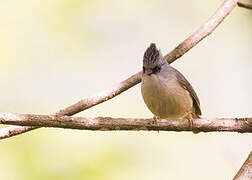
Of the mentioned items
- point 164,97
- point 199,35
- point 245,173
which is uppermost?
point 199,35

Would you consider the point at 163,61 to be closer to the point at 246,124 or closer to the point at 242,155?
the point at 246,124

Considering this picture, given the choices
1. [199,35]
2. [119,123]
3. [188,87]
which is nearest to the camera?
[119,123]

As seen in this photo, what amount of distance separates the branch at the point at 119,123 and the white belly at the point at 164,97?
2.18ft

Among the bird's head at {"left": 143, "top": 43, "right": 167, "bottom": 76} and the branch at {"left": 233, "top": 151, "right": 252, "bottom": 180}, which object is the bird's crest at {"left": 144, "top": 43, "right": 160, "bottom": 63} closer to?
the bird's head at {"left": 143, "top": 43, "right": 167, "bottom": 76}

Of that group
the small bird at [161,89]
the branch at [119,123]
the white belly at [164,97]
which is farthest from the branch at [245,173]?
the white belly at [164,97]

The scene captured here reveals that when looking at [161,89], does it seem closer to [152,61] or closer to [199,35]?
[152,61]

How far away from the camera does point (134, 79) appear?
14.4ft

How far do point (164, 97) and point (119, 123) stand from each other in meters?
1.03

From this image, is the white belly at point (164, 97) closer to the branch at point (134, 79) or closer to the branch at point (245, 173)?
the branch at point (134, 79)

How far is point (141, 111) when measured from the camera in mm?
6500

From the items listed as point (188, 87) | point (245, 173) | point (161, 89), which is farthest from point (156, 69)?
point (245, 173)

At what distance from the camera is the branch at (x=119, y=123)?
3.33 meters

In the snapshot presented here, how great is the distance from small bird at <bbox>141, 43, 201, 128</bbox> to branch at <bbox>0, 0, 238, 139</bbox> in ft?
0.42

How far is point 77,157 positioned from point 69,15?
7.78 feet
